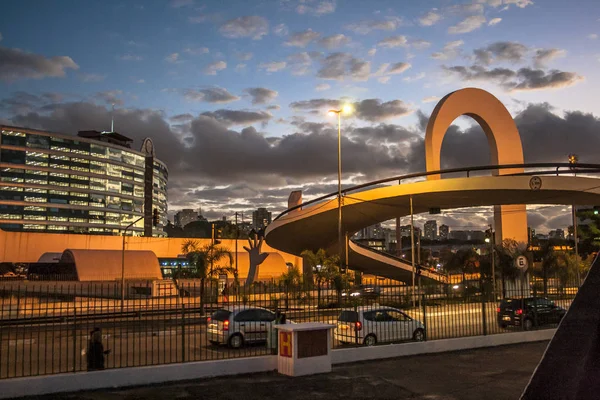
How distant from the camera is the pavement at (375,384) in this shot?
11.7 metres

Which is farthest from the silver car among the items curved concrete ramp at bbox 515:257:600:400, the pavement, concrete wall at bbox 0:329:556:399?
curved concrete ramp at bbox 515:257:600:400

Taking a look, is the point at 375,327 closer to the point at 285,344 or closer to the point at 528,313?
the point at 285,344

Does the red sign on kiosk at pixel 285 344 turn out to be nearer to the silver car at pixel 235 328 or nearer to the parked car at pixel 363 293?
the silver car at pixel 235 328

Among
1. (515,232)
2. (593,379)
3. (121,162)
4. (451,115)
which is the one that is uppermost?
(121,162)

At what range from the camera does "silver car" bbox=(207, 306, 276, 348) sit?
18.1 meters

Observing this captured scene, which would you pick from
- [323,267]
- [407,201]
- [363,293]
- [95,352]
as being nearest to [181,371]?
[95,352]

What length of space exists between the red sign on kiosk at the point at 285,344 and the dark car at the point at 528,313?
1085 centimetres

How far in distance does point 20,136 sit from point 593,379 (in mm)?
123563

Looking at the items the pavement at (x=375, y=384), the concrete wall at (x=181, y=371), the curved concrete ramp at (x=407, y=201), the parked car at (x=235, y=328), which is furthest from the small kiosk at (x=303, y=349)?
the curved concrete ramp at (x=407, y=201)

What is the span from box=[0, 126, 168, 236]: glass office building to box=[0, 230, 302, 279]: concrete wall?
1846 inches

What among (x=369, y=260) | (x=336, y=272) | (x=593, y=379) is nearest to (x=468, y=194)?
(x=336, y=272)

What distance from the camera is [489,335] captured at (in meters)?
18.5

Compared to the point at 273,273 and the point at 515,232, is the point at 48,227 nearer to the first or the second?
the point at 273,273

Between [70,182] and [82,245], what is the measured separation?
54.0 m
